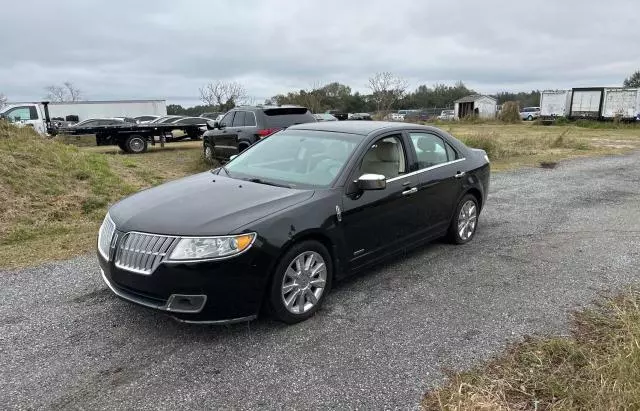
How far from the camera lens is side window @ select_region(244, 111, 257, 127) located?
12.0 m

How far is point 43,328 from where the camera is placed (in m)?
3.66

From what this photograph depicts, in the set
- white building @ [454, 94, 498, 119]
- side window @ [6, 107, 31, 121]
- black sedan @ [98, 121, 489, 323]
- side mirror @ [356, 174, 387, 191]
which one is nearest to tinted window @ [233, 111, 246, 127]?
black sedan @ [98, 121, 489, 323]

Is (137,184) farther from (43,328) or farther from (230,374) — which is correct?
(230,374)

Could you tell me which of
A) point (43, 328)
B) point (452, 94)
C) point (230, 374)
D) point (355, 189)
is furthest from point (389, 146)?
point (452, 94)

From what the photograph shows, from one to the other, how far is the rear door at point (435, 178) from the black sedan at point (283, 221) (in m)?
0.02

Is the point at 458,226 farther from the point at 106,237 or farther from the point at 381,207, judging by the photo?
the point at 106,237

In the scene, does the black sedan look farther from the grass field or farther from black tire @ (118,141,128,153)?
black tire @ (118,141,128,153)

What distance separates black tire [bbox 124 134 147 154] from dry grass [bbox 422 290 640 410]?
59.8 feet

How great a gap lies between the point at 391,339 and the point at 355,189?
1.30 meters

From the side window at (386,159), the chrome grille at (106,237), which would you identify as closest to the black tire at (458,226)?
the side window at (386,159)

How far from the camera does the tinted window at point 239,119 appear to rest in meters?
12.4

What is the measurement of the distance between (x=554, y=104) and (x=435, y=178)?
43.7m

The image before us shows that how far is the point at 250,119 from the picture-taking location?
1211 centimetres

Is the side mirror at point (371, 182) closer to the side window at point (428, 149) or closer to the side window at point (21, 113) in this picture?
the side window at point (428, 149)
